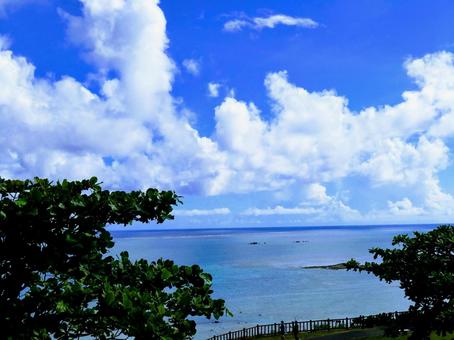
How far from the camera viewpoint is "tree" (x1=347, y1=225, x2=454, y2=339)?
1313cm

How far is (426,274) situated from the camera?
46.0 ft

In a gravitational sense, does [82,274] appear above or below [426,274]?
above

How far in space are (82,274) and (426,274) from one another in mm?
11653

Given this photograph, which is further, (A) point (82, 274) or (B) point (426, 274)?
(B) point (426, 274)

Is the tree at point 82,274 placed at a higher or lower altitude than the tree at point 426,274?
higher

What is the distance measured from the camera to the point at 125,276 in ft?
18.9

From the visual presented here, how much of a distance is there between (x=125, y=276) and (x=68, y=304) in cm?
102

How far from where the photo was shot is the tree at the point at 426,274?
43.1 ft

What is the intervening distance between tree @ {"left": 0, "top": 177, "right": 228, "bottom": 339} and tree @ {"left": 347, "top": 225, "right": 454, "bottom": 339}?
32.1 ft

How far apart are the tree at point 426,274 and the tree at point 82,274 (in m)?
9.79

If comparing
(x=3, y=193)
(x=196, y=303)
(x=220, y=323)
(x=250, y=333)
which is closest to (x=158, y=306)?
(x=196, y=303)

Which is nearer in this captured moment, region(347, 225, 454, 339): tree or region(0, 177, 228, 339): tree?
region(0, 177, 228, 339): tree

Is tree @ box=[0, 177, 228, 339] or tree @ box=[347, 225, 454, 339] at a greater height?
tree @ box=[0, 177, 228, 339]

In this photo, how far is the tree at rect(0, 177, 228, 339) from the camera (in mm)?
4820
